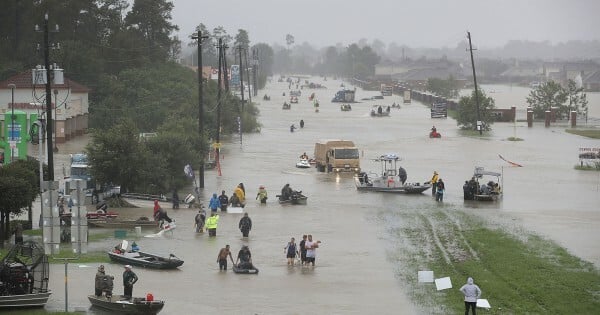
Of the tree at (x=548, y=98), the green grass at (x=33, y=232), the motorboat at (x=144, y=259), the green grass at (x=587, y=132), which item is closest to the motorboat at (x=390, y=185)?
the green grass at (x=33, y=232)

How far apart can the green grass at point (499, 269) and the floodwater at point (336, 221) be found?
69 centimetres

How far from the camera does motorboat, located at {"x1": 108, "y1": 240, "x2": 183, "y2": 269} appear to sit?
95.3 ft

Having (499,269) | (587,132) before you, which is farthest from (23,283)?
(587,132)

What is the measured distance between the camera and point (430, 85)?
164 m

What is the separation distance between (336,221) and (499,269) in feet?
34.2

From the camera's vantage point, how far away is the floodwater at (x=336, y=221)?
2648 centimetres

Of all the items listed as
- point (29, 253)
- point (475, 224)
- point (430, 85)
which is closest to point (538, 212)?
point (475, 224)

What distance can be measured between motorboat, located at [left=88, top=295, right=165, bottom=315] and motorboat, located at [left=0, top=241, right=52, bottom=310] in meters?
1.18

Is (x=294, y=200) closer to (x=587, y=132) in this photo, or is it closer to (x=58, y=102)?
(x=58, y=102)

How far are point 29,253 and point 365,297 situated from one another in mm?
7567

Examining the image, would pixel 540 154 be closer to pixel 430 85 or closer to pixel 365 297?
pixel 365 297

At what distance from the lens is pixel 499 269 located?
3045 cm

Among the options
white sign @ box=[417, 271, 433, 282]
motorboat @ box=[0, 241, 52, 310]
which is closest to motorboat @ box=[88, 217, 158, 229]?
white sign @ box=[417, 271, 433, 282]

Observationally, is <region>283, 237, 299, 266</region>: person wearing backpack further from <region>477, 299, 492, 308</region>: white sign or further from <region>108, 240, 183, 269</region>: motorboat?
<region>477, 299, 492, 308</region>: white sign
